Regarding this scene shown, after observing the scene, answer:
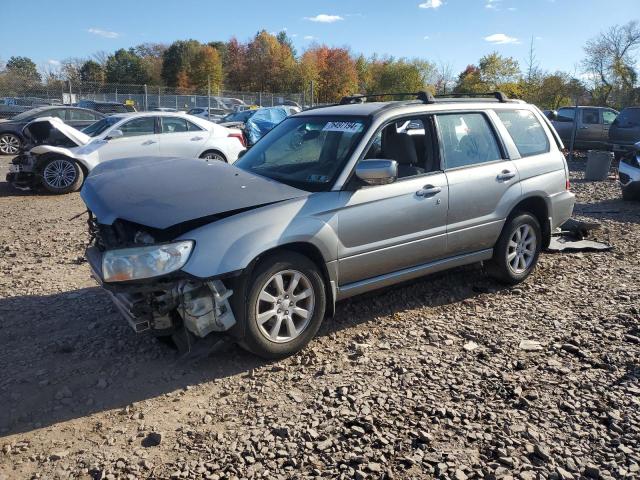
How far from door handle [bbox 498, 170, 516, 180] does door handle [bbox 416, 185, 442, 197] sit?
0.87 meters

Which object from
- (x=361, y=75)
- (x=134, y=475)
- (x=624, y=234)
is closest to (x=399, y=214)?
(x=134, y=475)

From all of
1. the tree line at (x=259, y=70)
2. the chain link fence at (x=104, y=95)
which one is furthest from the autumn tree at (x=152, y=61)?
the chain link fence at (x=104, y=95)

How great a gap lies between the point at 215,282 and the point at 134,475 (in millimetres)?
1205

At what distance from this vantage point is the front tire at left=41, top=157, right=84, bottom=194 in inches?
403

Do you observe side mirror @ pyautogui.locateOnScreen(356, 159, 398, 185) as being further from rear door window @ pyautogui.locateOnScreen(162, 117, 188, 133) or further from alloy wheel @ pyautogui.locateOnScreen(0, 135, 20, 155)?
alloy wheel @ pyautogui.locateOnScreen(0, 135, 20, 155)

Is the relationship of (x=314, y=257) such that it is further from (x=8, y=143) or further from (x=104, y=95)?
(x=104, y=95)

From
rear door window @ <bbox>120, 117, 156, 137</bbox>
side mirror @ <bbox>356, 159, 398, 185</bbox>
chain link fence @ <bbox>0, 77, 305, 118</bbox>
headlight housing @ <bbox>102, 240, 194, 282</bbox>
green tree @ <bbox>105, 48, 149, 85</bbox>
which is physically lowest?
headlight housing @ <bbox>102, 240, 194, 282</bbox>

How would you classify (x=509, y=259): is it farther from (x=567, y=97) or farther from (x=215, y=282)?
(x=567, y=97)

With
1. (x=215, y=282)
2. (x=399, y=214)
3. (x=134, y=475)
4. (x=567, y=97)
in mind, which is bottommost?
(x=134, y=475)

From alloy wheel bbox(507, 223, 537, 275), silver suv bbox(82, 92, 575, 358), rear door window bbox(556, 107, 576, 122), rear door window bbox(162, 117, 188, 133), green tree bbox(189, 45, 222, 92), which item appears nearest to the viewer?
silver suv bbox(82, 92, 575, 358)

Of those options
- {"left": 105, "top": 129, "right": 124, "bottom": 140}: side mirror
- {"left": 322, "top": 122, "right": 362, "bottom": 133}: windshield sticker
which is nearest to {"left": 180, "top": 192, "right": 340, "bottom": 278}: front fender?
{"left": 322, "top": 122, "right": 362, "bottom": 133}: windshield sticker

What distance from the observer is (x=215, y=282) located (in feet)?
11.2

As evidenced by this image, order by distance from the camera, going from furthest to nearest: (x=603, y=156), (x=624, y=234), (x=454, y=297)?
(x=603, y=156) → (x=624, y=234) → (x=454, y=297)

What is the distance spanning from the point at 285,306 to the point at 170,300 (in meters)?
0.80
